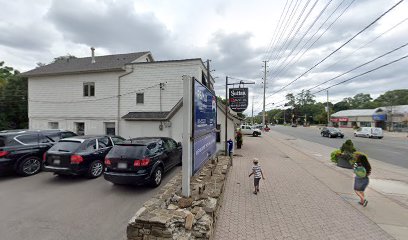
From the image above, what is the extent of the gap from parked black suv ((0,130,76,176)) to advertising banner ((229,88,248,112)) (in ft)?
34.1

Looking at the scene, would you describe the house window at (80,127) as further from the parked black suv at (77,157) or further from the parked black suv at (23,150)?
the parked black suv at (77,157)

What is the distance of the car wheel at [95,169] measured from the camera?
294 inches

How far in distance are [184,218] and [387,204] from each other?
225 inches

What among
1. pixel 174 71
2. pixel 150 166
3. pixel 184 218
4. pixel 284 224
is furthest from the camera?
pixel 174 71

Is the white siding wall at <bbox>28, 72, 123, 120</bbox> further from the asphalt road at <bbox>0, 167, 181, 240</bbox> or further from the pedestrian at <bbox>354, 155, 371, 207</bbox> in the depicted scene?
the pedestrian at <bbox>354, 155, 371, 207</bbox>

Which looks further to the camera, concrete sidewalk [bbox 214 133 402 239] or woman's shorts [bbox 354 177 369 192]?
woman's shorts [bbox 354 177 369 192]

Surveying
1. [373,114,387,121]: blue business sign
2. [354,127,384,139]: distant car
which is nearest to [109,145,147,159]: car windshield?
[354,127,384,139]: distant car

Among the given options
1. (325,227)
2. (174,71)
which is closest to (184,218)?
(325,227)

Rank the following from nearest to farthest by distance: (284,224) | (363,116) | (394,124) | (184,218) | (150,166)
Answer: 1. (184,218)
2. (284,224)
3. (150,166)
4. (394,124)
5. (363,116)

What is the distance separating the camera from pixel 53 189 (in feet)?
21.1

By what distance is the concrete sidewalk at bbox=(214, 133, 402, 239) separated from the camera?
3.99 meters

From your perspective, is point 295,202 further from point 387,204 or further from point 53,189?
point 53,189

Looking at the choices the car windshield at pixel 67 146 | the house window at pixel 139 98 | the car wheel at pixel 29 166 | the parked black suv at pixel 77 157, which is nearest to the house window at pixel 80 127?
A: the house window at pixel 139 98

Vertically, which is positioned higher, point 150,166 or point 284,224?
point 150,166
